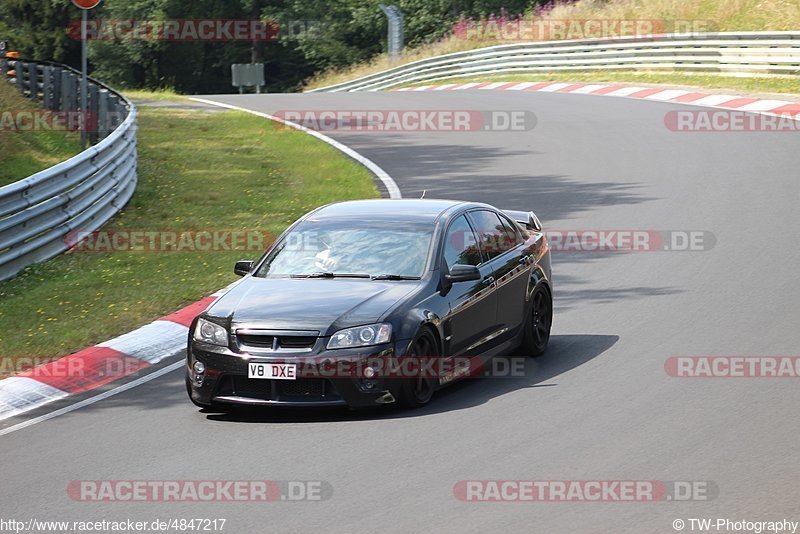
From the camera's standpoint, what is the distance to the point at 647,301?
1255 cm

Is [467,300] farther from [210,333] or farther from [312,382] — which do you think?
[210,333]

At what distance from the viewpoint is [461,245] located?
10.3m

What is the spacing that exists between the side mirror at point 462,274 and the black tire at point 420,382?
52 cm

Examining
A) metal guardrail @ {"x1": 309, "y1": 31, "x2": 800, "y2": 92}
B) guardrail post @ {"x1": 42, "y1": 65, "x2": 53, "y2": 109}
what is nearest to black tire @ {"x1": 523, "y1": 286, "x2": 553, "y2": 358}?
guardrail post @ {"x1": 42, "y1": 65, "x2": 53, "y2": 109}

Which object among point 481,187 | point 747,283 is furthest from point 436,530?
point 481,187

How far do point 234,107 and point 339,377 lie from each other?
82.8ft

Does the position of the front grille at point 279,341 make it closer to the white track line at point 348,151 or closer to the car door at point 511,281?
the car door at point 511,281

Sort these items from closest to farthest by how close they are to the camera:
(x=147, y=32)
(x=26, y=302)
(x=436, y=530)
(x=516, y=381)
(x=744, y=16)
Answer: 1. (x=436, y=530)
2. (x=516, y=381)
3. (x=26, y=302)
4. (x=744, y=16)
5. (x=147, y=32)

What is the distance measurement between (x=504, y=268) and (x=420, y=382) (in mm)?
1830

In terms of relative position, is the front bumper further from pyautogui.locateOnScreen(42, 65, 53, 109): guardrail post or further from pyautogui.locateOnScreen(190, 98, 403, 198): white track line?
pyautogui.locateOnScreen(42, 65, 53, 109): guardrail post

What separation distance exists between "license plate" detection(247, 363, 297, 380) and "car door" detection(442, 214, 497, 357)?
1339 mm

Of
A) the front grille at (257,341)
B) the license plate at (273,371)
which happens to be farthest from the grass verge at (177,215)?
the license plate at (273,371)

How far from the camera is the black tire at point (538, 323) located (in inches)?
425

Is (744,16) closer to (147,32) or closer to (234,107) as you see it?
(234,107)
